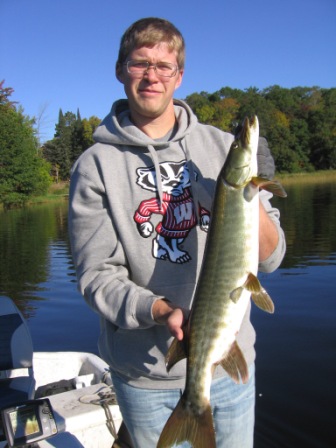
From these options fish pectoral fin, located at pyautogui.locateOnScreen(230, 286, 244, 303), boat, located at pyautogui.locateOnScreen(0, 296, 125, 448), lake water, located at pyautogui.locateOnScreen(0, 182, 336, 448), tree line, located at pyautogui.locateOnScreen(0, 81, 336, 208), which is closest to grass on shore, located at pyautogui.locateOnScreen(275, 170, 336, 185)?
tree line, located at pyautogui.locateOnScreen(0, 81, 336, 208)

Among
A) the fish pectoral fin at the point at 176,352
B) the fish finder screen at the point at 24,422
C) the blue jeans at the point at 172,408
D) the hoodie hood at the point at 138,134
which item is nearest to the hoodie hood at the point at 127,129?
the hoodie hood at the point at 138,134

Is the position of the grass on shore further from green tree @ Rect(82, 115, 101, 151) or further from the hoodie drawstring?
the hoodie drawstring

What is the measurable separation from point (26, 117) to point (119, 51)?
195 feet

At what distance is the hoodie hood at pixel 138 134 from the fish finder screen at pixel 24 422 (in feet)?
5.55

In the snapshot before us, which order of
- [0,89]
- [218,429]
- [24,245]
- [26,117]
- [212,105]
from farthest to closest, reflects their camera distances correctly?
1. [212,105]
2. [26,117]
3. [0,89]
4. [24,245]
5. [218,429]

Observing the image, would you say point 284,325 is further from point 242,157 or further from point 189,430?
point 242,157

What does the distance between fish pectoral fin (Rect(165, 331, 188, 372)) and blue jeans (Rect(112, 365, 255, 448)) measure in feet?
0.84

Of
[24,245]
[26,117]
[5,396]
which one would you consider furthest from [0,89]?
[5,396]

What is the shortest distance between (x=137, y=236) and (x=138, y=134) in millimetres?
546

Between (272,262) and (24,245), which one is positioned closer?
(272,262)

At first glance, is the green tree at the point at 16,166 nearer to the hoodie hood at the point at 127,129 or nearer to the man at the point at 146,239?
the hoodie hood at the point at 127,129

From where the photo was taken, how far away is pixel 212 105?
280ft

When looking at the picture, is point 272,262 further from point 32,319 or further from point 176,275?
point 32,319

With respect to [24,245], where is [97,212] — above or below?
above
